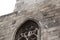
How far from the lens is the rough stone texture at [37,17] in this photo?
3.05 meters

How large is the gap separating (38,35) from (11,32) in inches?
22.6

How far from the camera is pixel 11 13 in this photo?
3650 millimetres

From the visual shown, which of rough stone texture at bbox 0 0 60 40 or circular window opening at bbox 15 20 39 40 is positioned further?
circular window opening at bbox 15 20 39 40

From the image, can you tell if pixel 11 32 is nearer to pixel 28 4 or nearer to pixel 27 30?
pixel 27 30

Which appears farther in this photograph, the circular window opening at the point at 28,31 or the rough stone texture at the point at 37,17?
the circular window opening at the point at 28,31

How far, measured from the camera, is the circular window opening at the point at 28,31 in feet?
10.6

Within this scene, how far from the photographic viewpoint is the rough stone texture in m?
3.05

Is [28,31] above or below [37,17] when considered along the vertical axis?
below

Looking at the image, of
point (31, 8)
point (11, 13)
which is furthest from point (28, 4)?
point (11, 13)

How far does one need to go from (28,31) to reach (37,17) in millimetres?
298

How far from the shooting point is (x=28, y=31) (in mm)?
3311

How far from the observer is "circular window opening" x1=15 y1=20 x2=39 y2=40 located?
3.23 metres

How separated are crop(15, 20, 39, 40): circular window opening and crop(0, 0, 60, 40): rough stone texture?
3.1 inches

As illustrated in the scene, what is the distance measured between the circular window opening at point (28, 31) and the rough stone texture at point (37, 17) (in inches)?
3.1
